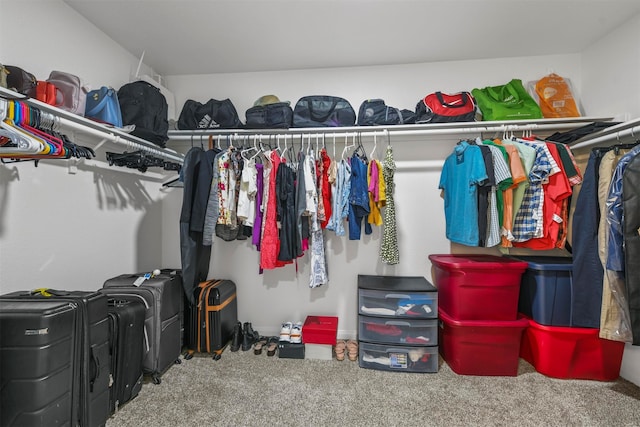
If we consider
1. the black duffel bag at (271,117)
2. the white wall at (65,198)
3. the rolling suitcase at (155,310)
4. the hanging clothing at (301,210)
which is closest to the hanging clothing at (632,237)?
the hanging clothing at (301,210)

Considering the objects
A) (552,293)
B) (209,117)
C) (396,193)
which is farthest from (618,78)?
(209,117)

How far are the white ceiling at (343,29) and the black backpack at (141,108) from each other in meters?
0.47

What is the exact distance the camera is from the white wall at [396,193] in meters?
2.32

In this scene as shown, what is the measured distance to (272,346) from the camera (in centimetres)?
218

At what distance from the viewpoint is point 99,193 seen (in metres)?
1.90

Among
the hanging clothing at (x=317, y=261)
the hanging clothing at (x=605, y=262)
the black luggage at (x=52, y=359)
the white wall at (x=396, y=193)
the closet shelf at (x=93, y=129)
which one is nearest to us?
the black luggage at (x=52, y=359)

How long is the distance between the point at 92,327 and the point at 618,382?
3.29 meters

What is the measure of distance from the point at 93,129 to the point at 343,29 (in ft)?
5.98

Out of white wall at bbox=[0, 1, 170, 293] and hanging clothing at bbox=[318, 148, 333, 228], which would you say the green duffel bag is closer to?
hanging clothing at bbox=[318, 148, 333, 228]

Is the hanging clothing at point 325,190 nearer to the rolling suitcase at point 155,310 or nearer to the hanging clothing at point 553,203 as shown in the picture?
the rolling suitcase at point 155,310

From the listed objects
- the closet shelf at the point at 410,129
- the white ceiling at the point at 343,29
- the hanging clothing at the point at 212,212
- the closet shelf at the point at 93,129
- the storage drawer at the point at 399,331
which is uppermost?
the white ceiling at the point at 343,29

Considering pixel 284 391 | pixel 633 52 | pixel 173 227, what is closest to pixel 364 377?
pixel 284 391

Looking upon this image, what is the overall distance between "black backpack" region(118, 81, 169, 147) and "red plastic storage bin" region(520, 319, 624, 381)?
3182 mm

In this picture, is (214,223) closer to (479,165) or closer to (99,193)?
(99,193)
